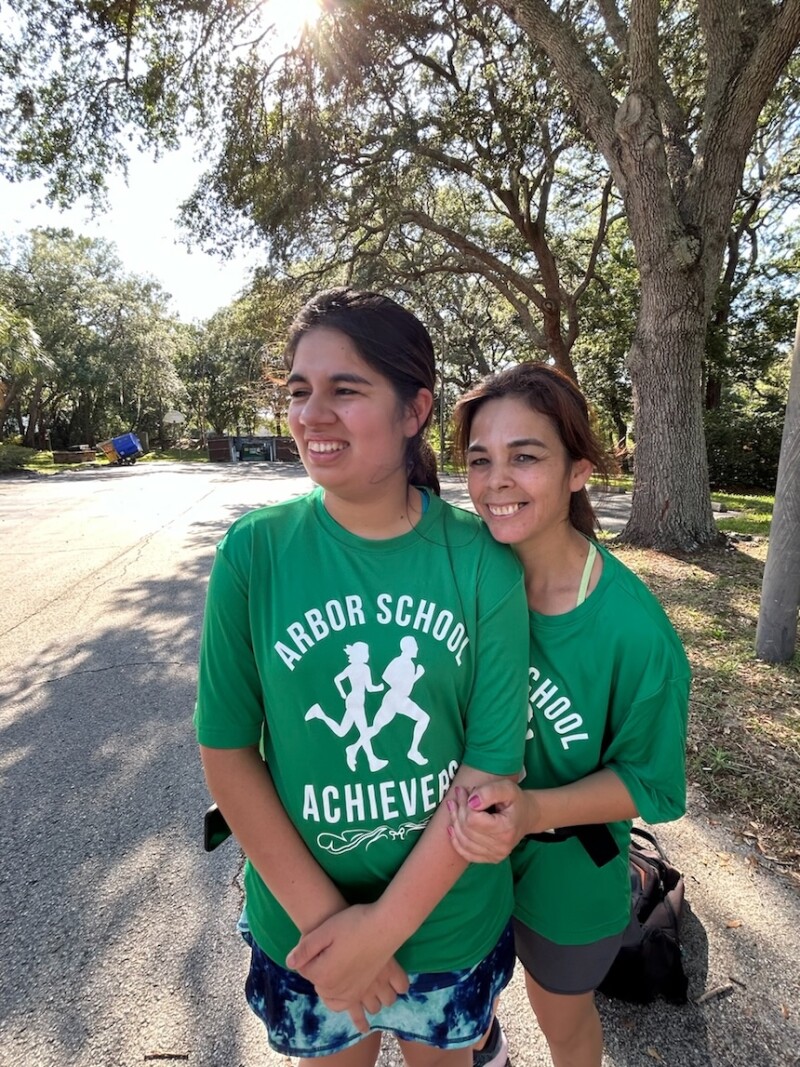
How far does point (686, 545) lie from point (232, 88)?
9178mm

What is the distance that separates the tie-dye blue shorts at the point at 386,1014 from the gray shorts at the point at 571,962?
17cm

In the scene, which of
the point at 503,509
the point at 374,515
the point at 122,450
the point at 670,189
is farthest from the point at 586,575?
the point at 122,450

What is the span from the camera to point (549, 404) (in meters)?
1.22

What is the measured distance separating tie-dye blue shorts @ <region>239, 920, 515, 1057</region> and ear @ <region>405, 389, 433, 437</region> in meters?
1.05

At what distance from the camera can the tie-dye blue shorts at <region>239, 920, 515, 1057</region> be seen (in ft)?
3.47

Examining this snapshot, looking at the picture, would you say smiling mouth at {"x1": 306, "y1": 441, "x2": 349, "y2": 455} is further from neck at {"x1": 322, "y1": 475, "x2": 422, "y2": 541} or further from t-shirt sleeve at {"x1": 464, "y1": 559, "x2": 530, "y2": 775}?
t-shirt sleeve at {"x1": 464, "y1": 559, "x2": 530, "y2": 775}

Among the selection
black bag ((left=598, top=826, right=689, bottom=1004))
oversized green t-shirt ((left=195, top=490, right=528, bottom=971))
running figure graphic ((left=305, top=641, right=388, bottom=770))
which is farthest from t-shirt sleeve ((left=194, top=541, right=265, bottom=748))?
black bag ((left=598, top=826, right=689, bottom=1004))

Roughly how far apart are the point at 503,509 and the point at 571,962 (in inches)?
38.5

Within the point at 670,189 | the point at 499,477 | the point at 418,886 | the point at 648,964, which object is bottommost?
the point at 648,964

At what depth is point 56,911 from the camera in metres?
1.96

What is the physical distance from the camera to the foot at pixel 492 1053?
1404 millimetres

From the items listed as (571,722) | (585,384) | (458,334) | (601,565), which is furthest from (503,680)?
(458,334)

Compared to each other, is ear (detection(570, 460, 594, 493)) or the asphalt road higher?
ear (detection(570, 460, 594, 493))

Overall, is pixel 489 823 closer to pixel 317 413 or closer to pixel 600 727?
A: pixel 600 727
